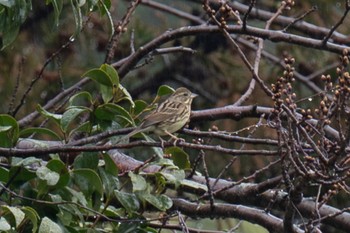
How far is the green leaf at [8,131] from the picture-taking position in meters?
3.97

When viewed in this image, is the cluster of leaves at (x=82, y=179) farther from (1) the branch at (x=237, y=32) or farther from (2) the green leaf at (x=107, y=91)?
(1) the branch at (x=237, y=32)

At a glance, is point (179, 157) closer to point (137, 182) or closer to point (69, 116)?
point (137, 182)

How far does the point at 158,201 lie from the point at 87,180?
1.03 feet

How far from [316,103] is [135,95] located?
5.06 feet

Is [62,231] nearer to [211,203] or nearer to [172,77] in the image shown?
[211,203]

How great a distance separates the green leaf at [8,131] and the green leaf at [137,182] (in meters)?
0.47

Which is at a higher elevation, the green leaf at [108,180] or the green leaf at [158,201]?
the green leaf at [108,180]

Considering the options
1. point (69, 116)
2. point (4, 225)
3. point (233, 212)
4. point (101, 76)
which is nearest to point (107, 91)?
point (101, 76)

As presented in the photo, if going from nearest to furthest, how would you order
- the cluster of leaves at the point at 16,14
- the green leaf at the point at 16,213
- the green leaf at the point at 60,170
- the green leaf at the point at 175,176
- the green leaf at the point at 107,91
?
the green leaf at the point at 16,213, the cluster of leaves at the point at 16,14, the green leaf at the point at 60,170, the green leaf at the point at 107,91, the green leaf at the point at 175,176

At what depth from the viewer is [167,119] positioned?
14.9ft

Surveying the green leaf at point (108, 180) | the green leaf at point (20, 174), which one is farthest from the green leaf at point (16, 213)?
the green leaf at point (108, 180)

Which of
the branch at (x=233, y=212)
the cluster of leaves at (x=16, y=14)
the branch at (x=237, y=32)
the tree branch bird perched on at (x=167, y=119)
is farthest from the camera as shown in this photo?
the branch at (x=237, y=32)

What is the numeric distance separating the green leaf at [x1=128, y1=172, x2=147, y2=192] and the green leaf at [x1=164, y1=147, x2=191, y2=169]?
9.5 inches

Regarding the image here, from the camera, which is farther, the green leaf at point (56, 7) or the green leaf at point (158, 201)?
the green leaf at point (158, 201)
